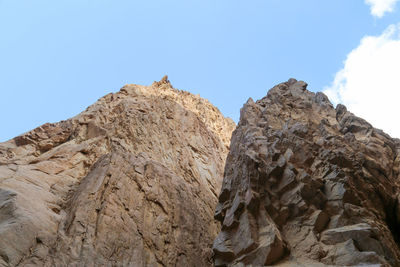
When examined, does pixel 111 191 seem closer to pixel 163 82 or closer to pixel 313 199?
pixel 313 199

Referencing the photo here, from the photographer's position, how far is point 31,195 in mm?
17906

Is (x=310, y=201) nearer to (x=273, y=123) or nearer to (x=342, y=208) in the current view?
(x=342, y=208)

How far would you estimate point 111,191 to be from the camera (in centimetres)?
2022

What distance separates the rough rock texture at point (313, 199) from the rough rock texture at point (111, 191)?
325 cm

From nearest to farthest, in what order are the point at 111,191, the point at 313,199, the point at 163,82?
the point at 313,199
the point at 111,191
the point at 163,82

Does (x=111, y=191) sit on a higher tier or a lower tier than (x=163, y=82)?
lower

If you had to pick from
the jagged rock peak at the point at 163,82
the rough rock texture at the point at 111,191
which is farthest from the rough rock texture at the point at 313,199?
the jagged rock peak at the point at 163,82

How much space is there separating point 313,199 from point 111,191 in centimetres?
1157

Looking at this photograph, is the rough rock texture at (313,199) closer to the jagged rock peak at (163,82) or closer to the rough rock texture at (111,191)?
the rough rock texture at (111,191)

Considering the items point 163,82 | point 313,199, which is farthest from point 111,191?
point 163,82

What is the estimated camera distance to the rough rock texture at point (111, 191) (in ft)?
51.9

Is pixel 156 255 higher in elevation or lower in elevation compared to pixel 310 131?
lower

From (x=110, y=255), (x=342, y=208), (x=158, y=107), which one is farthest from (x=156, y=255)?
(x=158, y=107)

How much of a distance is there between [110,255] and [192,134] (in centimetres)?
1876
